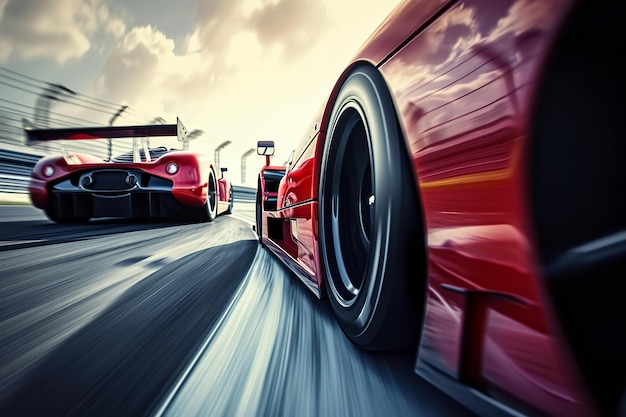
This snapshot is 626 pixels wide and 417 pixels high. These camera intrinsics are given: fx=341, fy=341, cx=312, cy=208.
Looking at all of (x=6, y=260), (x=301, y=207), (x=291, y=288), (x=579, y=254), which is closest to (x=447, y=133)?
(x=579, y=254)

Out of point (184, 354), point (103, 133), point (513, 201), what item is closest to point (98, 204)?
point (103, 133)

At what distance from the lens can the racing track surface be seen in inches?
29.0

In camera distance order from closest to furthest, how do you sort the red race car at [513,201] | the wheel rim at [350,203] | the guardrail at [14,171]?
1. the red race car at [513,201]
2. the wheel rim at [350,203]
3. the guardrail at [14,171]

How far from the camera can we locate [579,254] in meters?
0.46

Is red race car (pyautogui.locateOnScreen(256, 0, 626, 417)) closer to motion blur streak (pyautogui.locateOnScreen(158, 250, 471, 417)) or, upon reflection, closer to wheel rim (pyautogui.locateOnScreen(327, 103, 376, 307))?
motion blur streak (pyautogui.locateOnScreen(158, 250, 471, 417))

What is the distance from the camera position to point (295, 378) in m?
0.85

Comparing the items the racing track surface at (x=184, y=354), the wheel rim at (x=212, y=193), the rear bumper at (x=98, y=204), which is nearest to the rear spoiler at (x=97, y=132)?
the wheel rim at (x=212, y=193)

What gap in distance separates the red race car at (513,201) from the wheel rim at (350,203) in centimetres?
41

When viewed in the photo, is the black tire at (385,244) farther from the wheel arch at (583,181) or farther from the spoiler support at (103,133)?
the spoiler support at (103,133)

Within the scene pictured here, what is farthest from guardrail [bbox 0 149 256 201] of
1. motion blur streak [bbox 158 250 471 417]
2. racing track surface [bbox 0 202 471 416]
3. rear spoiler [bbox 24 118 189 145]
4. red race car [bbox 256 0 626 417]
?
red race car [bbox 256 0 626 417]

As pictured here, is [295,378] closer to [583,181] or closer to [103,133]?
[583,181]

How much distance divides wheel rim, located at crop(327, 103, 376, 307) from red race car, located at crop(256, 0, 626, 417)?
1.34 ft

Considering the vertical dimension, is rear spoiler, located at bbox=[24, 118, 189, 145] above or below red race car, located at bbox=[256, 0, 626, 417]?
above

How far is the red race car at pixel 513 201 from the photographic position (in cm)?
44
